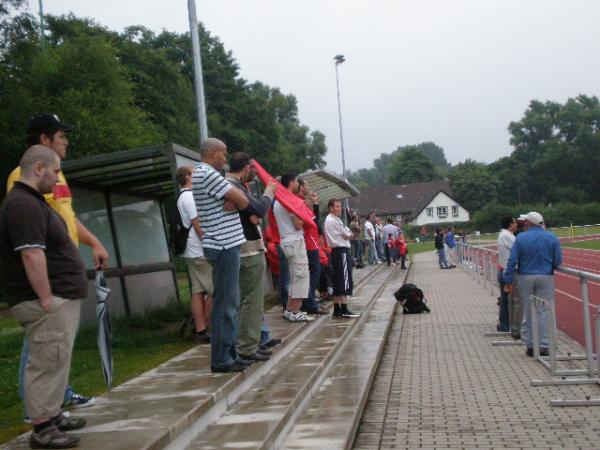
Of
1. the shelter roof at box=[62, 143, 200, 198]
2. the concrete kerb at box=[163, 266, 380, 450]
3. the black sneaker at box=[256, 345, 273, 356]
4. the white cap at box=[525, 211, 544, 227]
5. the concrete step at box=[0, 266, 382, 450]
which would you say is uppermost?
the shelter roof at box=[62, 143, 200, 198]

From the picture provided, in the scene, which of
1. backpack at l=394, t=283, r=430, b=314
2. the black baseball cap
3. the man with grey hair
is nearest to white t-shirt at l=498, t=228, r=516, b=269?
backpack at l=394, t=283, r=430, b=314

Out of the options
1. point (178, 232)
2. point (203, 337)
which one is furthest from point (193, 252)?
point (203, 337)

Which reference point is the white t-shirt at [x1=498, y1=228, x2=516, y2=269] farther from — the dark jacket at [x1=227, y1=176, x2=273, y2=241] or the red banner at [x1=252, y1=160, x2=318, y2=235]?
the dark jacket at [x1=227, y1=176, x2=273, y2=241]

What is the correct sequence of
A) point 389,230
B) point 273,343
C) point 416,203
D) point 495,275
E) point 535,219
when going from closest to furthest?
1. point 273,343
2. point 535,219
3. point 495,275
4. point 389,230
5. point 416,203

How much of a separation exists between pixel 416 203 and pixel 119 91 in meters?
80.6

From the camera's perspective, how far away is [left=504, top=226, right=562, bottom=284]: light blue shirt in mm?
10141

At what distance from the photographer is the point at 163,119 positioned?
172 ft

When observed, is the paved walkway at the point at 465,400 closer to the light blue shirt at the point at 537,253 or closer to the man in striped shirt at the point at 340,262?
the man in striped shirt at the point at 340,262

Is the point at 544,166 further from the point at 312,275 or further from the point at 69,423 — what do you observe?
the point at 69,423

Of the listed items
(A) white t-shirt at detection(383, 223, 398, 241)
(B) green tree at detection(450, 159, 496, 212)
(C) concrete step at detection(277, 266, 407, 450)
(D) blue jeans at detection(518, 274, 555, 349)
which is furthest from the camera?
(B) green tree at detection(450, 159, 496, 212)

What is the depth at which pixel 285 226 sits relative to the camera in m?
11.5

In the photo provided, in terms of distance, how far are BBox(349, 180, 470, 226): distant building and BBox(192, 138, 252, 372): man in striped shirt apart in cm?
9933

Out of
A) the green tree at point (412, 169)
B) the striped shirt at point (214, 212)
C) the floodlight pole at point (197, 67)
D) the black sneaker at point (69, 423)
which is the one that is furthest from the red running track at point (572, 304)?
the green tree at point (412, 169)

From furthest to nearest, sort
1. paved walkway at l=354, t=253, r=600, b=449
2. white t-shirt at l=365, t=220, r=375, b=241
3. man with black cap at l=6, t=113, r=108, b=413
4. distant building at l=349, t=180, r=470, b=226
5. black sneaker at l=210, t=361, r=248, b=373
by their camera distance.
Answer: distant building at l=349, t=180, r=470, b=226, white t-shirt at l=365, t=220, r=375, b=241, black sneaker at l=210, t=361, r=248, b=373, paved walkway at l=354, t=253, r=600, b=449, man with black cap at l=6, t=113, r=108, b=413
